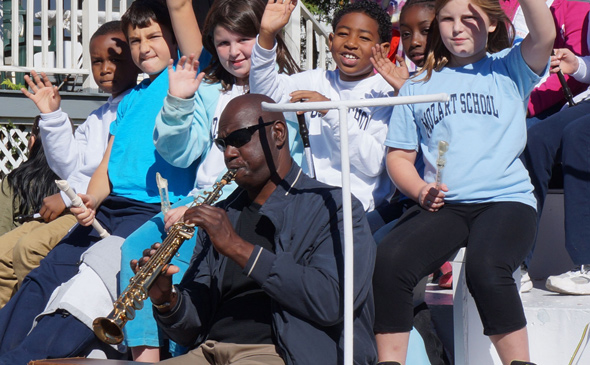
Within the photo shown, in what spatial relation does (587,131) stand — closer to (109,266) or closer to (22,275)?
(109,266)

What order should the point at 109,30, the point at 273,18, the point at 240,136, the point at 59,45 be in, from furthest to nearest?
the point at 59,45
the point at 109,30
the point at 273,18
the point at 240,136

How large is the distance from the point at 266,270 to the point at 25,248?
2312 mm

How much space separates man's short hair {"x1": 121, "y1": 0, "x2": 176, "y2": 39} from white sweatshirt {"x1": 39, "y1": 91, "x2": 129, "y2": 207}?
18.9 inches

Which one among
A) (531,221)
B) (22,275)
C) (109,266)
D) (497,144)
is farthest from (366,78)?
(22,275)

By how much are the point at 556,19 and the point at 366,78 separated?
1.13 meters

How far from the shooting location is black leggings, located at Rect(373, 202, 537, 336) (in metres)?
3.03

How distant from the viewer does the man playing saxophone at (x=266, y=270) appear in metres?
2.71

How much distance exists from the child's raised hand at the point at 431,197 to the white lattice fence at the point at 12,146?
5182 millimetres

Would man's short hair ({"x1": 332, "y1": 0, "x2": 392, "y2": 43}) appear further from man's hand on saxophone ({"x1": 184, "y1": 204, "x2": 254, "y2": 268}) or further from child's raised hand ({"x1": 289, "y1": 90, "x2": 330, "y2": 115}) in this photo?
man's hand on saxophone ({"x1": 184, "y1": 204, "x2": 254, "y2": 268})

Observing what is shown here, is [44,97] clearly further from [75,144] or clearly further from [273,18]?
[273,18]

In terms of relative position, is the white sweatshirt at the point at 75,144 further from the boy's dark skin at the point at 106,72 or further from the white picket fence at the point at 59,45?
the white picket fence at the point at 59,45

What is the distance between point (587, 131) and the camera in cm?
382

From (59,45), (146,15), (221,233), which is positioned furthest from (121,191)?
(59,45)

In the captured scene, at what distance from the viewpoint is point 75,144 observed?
4.70m
